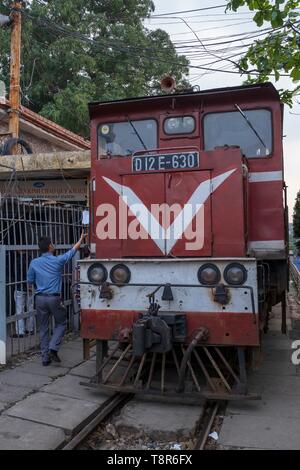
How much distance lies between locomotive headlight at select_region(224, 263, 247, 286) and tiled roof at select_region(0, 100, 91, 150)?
8.32 meters

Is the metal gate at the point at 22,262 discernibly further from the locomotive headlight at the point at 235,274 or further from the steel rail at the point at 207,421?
the locomotive headlight at the point at 235,274

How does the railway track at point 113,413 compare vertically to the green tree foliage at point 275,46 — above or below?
below

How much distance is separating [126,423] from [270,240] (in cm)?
253

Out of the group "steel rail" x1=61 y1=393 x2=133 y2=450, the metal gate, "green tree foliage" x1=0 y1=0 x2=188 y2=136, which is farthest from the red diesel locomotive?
"green tree foliage" x1=0 y1=0 x2=188 y2=136

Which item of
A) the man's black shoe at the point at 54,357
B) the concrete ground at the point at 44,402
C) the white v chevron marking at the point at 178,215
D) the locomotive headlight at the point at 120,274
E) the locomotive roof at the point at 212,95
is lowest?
the concrete ground at the point at 44,402

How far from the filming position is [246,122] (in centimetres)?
568

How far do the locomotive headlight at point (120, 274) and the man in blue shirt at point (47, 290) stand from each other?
1.28 meters

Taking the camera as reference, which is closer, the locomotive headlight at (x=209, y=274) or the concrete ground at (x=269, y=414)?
the concrete ground at (x=269, y=414)

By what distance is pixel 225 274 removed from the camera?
4699 mm

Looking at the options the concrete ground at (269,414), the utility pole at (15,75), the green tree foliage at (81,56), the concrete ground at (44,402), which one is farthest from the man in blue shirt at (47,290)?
the green tree foliage at (81,56)

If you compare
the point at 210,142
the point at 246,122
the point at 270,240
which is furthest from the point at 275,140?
the point at 270,240

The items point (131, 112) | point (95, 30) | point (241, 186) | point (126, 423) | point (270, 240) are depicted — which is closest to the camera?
point (126, 423)

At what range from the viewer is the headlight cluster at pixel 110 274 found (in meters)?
5.00

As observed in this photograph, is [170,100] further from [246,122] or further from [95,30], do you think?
[95,30]
